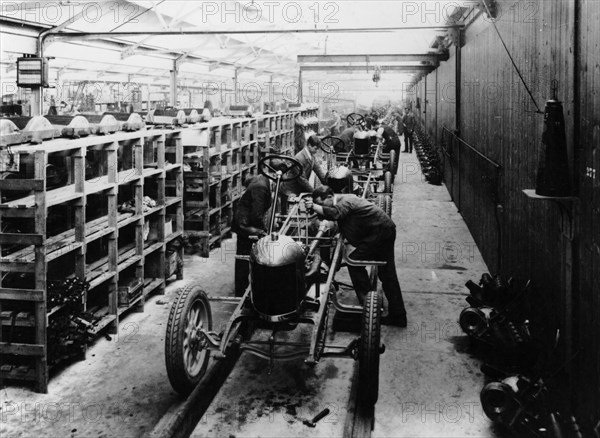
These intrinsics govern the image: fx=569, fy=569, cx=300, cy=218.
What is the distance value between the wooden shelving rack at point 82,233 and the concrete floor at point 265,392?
0.96 ft

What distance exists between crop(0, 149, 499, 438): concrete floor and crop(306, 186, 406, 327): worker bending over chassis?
0.43 m

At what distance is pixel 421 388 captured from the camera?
4.86 m

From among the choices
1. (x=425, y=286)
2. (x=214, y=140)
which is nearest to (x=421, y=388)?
(x=425, y=286)

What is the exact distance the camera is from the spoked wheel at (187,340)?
14.3 ft

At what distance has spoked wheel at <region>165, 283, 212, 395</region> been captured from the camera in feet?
14.3

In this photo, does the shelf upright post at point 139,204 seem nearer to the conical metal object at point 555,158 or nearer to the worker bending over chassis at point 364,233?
the worker bending over chassis at point 364,233

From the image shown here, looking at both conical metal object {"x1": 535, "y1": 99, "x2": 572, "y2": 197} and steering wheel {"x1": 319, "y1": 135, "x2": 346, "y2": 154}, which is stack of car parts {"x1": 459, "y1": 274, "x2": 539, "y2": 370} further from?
steering wheel {"x1": 319, "y1": 135, "x2": 346, "y2": 154}

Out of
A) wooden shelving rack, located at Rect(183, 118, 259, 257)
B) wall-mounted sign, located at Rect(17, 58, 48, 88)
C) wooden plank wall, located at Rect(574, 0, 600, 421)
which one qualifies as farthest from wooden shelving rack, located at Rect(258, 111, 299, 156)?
wooden plank wall, located at Rect(574, 0, 600, 421)

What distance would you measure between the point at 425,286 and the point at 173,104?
14708 mm

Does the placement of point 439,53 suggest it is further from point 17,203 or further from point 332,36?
point 17,203

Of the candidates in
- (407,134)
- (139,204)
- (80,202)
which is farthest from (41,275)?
(407,134)

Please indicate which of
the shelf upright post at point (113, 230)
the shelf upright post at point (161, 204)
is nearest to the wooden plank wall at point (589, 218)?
the shelf upright post at point (113, 230)

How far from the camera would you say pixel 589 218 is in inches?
147

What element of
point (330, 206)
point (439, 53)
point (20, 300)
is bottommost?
point (20, 300)
